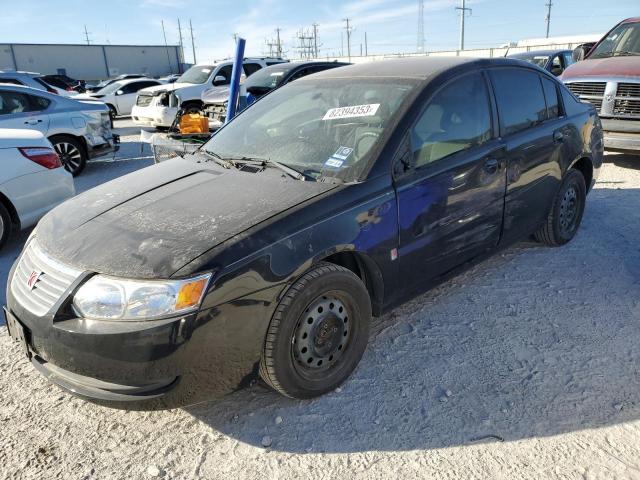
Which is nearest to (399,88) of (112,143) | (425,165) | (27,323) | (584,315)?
(425,165)

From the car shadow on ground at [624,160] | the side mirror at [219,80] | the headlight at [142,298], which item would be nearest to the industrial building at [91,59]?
the side mirror at [219,80]

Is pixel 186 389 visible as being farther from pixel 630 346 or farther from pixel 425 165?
pixel 630 346

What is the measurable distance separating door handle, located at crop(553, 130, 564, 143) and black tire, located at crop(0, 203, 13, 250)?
194 inches

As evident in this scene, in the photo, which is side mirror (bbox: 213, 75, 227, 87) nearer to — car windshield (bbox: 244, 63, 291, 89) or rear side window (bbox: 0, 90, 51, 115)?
car windshield (bbox: 244, 63, 291, 89)

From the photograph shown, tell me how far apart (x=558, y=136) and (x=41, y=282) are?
12.3ft

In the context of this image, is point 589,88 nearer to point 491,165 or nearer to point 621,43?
point 621,43

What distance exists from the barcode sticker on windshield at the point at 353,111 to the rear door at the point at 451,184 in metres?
0.30

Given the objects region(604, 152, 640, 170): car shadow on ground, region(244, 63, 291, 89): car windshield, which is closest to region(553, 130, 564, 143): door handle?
region(604, 152, 640, 170): car shadow on ground

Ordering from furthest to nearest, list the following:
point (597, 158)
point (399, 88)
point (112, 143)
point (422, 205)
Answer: point (112, 143) < point (597, 158) < point (399, 88) < point (422, 205)

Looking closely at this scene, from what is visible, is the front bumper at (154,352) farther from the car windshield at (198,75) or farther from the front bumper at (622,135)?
the car windshield at (198,75)

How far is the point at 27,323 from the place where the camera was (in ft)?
7.69

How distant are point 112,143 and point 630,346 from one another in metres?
8.24

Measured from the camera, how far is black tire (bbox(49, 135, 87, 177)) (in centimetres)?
819

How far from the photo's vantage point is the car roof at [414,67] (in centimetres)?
327
